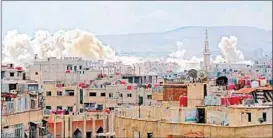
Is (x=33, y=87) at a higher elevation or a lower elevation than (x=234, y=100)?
higher

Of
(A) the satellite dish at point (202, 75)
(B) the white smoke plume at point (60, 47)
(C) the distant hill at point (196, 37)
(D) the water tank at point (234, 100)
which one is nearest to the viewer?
(C) the distant hill at point (196, 37)

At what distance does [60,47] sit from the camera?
2136 centimetres

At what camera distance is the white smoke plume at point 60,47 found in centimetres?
1747

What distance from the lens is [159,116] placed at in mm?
5070

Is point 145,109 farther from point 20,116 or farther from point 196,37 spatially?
point 196,37

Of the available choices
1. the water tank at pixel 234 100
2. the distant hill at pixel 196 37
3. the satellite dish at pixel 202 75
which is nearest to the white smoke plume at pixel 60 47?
the distant hill at pixel 196 37

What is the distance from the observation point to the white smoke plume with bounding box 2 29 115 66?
17.5 meters

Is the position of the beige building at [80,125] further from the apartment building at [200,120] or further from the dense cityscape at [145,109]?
the apartment building at [200,120]

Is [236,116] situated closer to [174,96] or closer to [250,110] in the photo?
[250,110]

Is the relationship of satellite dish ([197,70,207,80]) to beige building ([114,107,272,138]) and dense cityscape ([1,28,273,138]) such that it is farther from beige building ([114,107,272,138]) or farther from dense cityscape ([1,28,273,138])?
beige building ([114,107,272,138])

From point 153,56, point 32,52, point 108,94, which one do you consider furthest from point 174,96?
point 153,56

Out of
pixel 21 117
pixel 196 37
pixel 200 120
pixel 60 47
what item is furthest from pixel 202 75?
pixel 60 47

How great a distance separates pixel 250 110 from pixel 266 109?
28cm

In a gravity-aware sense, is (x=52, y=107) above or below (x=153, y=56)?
below
